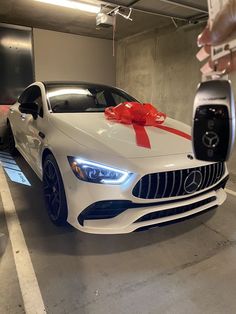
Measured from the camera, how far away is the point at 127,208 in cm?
163

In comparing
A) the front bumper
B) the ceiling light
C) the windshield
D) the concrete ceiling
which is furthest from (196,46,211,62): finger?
the ceiling light

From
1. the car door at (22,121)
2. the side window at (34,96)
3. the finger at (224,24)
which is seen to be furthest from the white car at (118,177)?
the finger at (224,24)

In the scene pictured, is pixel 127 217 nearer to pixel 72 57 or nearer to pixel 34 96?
pixel 34 96

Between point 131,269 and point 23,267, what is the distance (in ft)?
2.23

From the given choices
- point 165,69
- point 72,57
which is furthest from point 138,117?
point 72,57

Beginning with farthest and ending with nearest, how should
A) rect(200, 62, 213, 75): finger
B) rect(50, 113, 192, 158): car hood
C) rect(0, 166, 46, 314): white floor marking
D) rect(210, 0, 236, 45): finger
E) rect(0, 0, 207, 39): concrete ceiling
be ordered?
rect(0, 0, 207, 39): concrete ceiling
rect(50, 113, 192, 158): car hood
rect(0, 166, 46, 314): white floor marking
rect(200, 62, 213, 75): finger
rect(210, 0, 236, 45): finger

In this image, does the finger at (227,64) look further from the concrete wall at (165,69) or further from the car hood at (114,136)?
the concrete wall at (165,69)

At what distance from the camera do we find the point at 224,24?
0.50m

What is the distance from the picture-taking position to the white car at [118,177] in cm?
160

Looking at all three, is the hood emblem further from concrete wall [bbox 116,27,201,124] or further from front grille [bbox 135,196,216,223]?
concrete wall [bbox 116,27,201,124]

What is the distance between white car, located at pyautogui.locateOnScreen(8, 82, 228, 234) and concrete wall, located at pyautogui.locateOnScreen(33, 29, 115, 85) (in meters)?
4.76

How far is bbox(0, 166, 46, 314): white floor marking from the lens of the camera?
1.35m

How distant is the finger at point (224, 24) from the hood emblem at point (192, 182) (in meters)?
1.30

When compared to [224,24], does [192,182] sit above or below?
below
